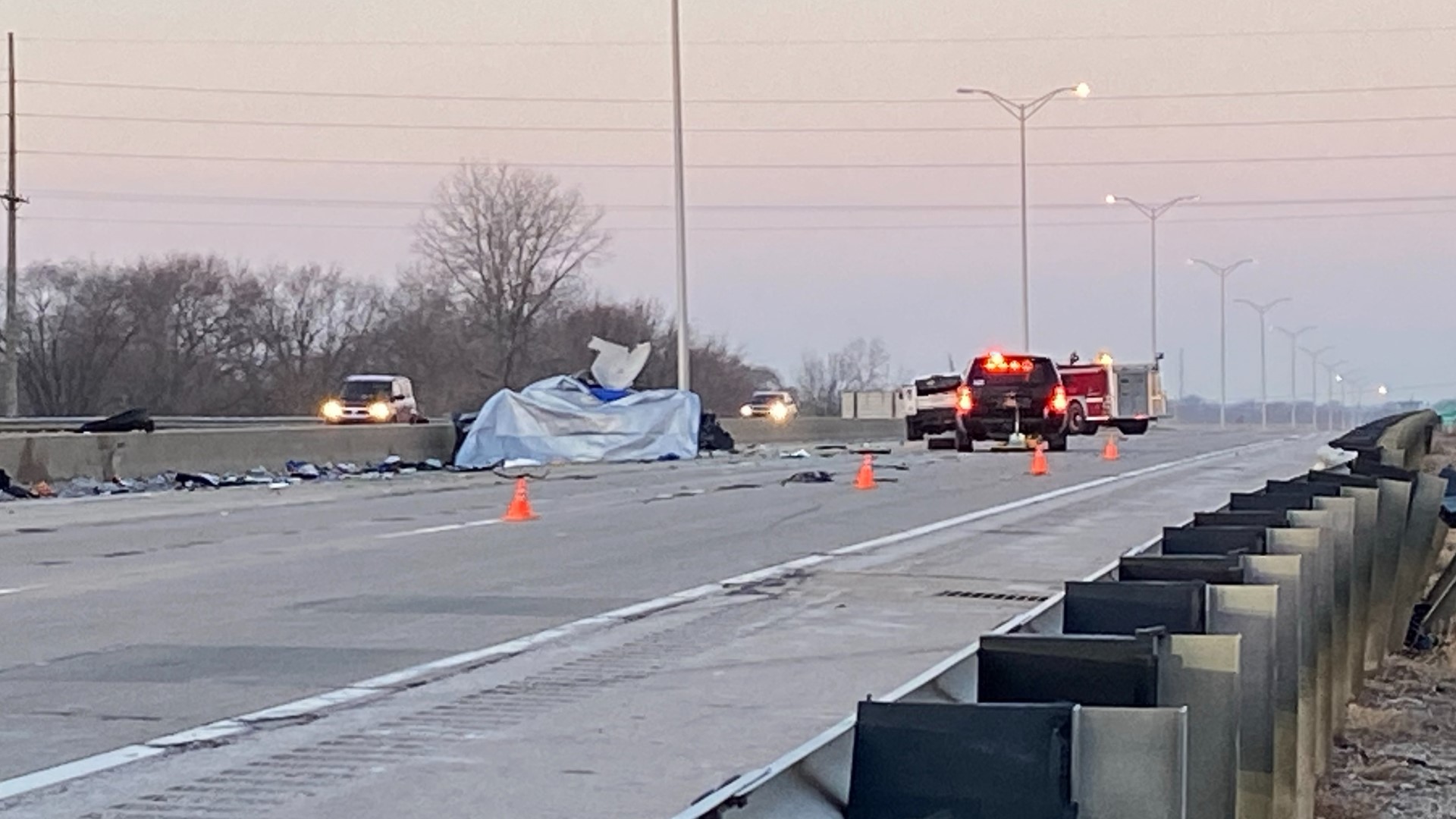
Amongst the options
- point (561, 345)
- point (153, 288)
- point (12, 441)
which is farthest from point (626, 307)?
point (12, 441)

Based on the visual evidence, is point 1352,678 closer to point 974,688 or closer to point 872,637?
point 872,637

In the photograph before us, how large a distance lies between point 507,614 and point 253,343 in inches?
2782

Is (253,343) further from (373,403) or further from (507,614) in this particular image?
(507,614)

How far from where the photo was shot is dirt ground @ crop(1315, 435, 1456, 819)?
862 cm

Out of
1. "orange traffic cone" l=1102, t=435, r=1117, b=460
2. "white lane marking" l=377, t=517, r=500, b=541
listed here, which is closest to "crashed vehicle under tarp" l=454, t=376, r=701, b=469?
"orange traffic cone" l=1102, t=435, r=1117, b=460

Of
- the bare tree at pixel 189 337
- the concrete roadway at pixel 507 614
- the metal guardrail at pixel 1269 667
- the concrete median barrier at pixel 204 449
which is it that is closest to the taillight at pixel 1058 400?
the concrete median barrier at pixel 204 449

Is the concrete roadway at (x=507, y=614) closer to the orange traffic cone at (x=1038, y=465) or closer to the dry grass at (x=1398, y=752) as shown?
the dry grass at (x=1398, y=752)

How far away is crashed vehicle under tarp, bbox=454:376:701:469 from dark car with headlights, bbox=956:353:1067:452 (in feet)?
19.7

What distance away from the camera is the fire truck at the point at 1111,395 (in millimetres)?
62156

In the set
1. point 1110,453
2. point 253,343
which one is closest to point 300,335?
point 253,343

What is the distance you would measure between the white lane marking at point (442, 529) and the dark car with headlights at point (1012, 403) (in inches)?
859

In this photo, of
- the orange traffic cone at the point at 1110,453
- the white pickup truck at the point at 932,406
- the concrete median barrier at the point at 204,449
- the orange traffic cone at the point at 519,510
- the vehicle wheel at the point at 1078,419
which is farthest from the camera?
the vehicle wheel at the point at 1078,419

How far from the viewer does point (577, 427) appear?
39.4 metres

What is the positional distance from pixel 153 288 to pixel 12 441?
177 feet
